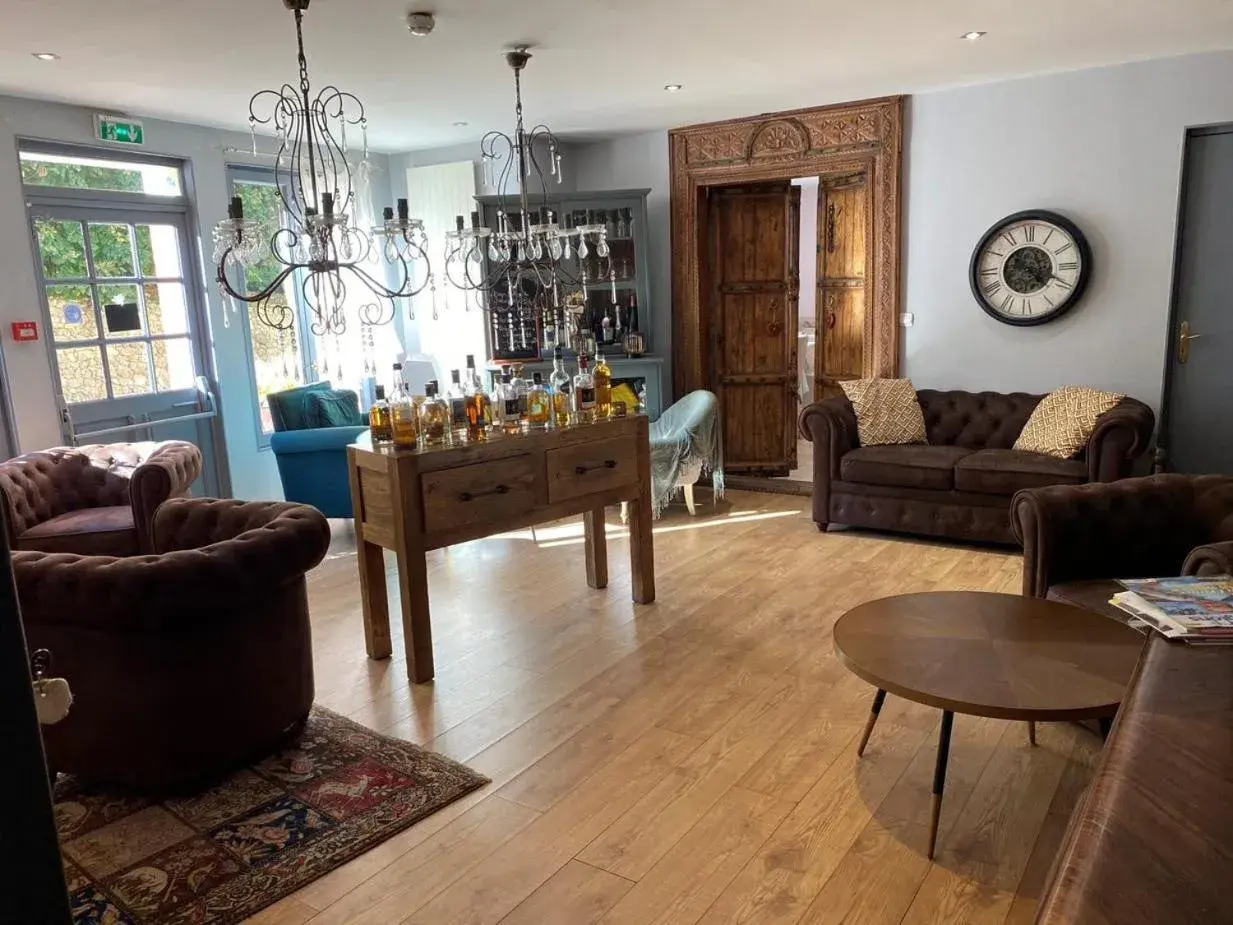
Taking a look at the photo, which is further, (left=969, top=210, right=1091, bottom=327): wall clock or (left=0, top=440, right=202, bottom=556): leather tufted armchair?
(left=969, top=210, right=1091, bottom=327): wall clock

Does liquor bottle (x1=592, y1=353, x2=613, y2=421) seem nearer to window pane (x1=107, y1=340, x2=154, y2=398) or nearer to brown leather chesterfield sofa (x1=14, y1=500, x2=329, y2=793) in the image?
brown leather chesterfield sofa (x1=14, y1=500, x2=329, y2=793)

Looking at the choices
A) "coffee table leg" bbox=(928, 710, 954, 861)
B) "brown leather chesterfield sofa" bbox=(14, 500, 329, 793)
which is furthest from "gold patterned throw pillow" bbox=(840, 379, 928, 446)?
"brown leather chesterfield sofa" bbox=(14, 500, 329, 793)

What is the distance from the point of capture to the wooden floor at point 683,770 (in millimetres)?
2111

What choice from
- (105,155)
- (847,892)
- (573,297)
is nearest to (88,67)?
(105,155)

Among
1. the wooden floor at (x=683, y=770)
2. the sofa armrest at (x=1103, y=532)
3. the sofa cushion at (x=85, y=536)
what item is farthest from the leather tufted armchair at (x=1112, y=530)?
the sofa cushion at (x=85, y=536)

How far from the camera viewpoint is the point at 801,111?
570 centimetres

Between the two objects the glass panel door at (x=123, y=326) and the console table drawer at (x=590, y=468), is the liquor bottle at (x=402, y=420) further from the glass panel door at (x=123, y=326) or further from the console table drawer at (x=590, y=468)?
the glass panel door at (x=123, y=326)

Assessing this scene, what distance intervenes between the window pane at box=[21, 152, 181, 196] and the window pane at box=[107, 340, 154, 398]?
36.0 inches

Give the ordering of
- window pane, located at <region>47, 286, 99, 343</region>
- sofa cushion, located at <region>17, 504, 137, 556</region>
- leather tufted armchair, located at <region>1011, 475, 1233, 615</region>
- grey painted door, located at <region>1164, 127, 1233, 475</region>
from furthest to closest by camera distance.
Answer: window pane, located at <region>47, 286, 99, 343</region> → grey painted door, located at <region>1164, 127, 1233, 475</region> → sofa cushion, located at <region>17, 504, 137, 556</region> → leather tufted armchair, located at <region>1011, 475, 1233, 615</region>

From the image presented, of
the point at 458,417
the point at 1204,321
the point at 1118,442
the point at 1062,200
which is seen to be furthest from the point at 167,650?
the point at 1204,321

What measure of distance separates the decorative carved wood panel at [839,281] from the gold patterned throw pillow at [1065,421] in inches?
67.8

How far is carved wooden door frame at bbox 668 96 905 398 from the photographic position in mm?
5535

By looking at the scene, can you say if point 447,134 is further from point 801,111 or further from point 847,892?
point 847,892

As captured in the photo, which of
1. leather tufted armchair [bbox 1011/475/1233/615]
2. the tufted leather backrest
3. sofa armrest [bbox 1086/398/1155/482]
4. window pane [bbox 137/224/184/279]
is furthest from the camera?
window pane [bbox 137/224/184/279]
